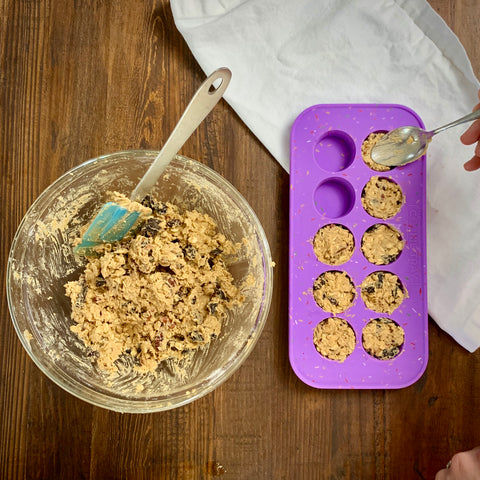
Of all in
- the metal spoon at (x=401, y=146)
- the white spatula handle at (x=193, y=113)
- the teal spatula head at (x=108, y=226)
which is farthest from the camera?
the metal spoon at (x=401, y=146)

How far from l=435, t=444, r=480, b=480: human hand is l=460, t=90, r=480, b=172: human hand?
1017 millimetres

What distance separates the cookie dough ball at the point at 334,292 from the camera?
169 cm

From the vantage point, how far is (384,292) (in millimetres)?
1694

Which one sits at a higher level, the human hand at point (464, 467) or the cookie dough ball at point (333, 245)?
the cookie dough ball at point (333, 245)

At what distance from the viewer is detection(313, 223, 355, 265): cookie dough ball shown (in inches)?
66.9

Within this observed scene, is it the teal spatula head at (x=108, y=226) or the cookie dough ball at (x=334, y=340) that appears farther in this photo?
the cookie dough ball at (x=334, y=340)

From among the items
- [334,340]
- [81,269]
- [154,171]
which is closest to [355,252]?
[334,340]

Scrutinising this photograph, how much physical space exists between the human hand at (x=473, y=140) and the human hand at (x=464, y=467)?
3.34ft

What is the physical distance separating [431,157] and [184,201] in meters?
0.98

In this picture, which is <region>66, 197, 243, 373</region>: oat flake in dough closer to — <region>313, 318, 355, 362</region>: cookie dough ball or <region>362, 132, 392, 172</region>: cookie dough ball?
<region>313, 318, 355, 362</region>: cookie dough ball

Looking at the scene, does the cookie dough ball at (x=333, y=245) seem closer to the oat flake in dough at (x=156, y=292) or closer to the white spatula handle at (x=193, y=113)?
the oat flake in dough at (x=156, y=292)

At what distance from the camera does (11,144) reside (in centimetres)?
173

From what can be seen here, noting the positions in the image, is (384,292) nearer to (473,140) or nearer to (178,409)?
(473,140)

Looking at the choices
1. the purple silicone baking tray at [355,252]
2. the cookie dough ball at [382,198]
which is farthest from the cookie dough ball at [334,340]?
the cookie dough ball at [382,198]
